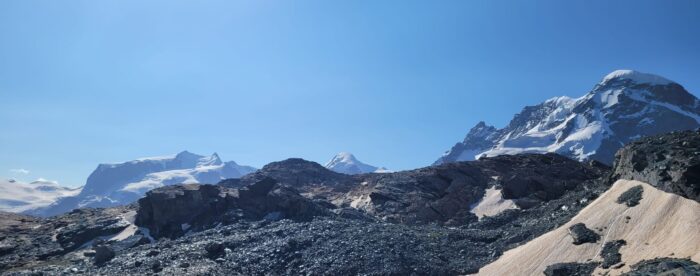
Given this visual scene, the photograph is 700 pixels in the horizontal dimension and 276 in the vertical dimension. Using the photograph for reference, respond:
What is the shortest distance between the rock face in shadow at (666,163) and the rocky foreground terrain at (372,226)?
0.54 feet

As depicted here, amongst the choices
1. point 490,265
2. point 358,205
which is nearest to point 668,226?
point 490,265

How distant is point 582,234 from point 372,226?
31539 millimetres

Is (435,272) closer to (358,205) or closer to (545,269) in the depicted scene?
(545,269)

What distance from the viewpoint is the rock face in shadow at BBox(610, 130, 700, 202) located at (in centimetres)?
5939

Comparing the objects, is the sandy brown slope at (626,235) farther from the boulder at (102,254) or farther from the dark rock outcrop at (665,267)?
the boulder at (102,254)

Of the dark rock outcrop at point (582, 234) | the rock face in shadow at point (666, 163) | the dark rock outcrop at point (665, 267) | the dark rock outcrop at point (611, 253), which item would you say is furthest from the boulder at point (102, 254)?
the rock face in shadow at point (666, 163)

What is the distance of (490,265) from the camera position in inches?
2532

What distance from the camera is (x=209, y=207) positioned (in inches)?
3974

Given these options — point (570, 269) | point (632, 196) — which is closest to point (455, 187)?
point (632, 196)

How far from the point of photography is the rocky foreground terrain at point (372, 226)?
65250 millimetres

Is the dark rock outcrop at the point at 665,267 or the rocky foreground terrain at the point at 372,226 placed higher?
the rocky foreground terrain at the point at 372,226

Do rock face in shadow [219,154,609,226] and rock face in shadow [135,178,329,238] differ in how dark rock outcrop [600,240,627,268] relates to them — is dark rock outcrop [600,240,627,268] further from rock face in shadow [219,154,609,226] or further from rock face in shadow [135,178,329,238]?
rock face in shadow [135,178,329,238]

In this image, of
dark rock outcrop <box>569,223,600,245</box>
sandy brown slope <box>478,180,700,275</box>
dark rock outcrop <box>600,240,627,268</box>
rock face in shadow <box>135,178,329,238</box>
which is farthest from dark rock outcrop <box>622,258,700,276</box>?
rock face in shadow <box>135,178,329,238</box>

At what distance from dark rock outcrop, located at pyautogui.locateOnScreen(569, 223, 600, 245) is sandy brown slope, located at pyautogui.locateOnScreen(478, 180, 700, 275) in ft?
1.98
